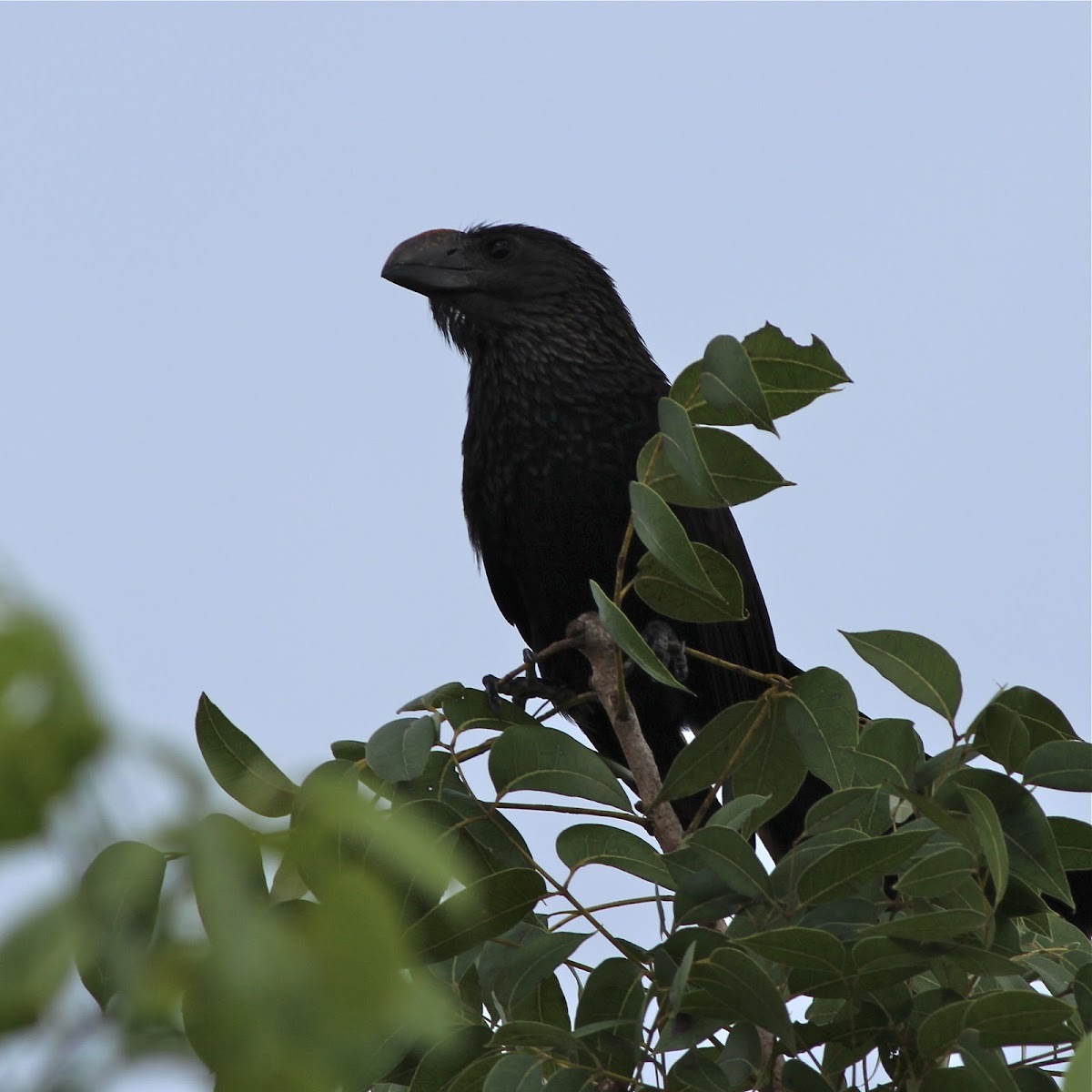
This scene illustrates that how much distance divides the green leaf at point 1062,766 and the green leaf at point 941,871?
0.57 feet

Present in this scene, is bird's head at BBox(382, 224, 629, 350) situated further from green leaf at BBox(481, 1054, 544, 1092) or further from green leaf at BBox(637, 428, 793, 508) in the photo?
green leaf at BBox(481, 1054, 544, 1092)

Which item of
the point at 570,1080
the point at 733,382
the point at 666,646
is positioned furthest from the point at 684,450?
the point at 666,646

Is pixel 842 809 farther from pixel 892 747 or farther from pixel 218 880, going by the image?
pixel 218 880

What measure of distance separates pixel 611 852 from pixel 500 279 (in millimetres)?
2640

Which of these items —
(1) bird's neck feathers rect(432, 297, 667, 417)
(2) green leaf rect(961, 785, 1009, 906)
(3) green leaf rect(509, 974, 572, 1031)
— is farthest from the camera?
(1) bird's neck feathers rect(432, 297, 667, 417)

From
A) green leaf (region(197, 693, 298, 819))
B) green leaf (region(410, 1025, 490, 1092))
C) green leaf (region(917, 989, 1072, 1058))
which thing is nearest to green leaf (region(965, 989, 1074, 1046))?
green leaf (region(917, 989, 1072, 1058))

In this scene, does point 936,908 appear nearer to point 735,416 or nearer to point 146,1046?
point 735,416

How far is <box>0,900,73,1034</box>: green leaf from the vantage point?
0.49 metres

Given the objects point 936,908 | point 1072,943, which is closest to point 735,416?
point 936,908

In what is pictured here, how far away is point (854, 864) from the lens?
1480mm

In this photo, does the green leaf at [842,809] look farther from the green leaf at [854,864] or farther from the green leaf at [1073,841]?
the green leaf at [1073,841]

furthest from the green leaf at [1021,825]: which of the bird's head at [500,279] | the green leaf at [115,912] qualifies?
the bird's head at [500,279]

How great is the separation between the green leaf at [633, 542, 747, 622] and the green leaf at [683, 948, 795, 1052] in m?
0.45

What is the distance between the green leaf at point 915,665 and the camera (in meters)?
1.65
